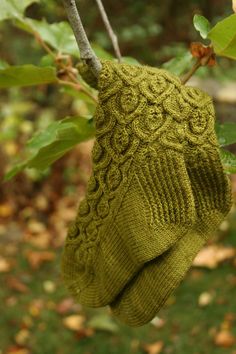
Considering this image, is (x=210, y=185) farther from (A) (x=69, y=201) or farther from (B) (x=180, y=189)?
(A) (x=69, y=201)

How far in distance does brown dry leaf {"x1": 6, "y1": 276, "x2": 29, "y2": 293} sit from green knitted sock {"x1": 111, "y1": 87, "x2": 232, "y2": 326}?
234 centimetres

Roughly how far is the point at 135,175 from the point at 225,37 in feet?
0.93

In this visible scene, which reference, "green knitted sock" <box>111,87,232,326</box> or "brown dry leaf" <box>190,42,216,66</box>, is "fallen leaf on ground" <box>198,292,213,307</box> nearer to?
"green knitted sock" <box>111,87,232,326</box>

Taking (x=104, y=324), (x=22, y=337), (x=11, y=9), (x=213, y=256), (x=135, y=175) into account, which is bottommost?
(x=213, y=256)

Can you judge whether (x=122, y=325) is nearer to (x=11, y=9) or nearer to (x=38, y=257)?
(x=38, y=257)

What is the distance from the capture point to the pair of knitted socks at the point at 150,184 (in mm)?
978

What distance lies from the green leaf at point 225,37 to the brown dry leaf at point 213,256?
2497mm

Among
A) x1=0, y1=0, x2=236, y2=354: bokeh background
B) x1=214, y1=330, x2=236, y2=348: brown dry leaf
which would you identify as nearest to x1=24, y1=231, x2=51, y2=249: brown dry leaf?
x1=0, y1=0, x2=236, y2=354: bokeh background

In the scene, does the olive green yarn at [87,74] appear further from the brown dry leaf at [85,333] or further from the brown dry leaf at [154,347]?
the brown dry leaf at [85,333]

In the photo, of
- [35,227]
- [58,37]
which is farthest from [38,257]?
[58,37]

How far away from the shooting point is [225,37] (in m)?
1.01

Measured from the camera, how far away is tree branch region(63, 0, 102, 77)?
88 cm

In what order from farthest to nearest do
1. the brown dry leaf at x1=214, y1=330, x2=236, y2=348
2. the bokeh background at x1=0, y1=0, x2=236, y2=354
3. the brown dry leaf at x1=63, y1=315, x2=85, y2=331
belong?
1. the brown dry leaf at x1=63, y1=315, x2=85, y2=331
2. the bokeh background at x1=0, y1=0, x2=236, y2=354
3. the brown dry leaf at x1=214, y1=330, x2=236, y2=348

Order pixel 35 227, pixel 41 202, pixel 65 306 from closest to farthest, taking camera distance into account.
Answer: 1. pixel 65 306
2. pixel 35 227
3. pixel 41 202
